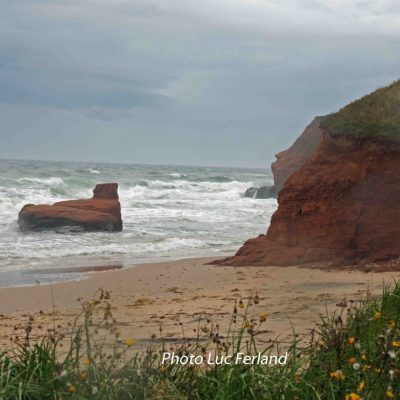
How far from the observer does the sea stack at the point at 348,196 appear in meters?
13.2

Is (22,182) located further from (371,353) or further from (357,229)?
(371,353)

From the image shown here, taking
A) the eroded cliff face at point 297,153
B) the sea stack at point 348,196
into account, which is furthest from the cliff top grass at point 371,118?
the eroded cliff face at point 297,153

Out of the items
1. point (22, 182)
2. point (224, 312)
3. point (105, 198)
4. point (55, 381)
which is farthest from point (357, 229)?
point (22, 182)

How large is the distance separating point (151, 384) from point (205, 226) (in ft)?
69.1

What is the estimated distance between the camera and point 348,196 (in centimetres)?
1345

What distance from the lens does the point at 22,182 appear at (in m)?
43.2

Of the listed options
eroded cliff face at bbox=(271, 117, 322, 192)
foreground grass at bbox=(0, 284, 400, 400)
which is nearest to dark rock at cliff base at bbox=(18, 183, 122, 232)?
eroded cliff face at bbox=(271, 117, 322, 192)

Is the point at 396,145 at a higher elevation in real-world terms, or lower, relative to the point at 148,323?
higher

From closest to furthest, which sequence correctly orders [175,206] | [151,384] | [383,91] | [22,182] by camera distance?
[151,384]
[383,91]
[175,206]
[22,182]

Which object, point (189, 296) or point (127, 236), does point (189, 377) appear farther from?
point (127, 236)

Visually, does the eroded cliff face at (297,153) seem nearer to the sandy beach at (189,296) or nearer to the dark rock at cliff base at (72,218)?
the dark rock at cliff base at (72,218)

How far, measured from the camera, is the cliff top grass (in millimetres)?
13352

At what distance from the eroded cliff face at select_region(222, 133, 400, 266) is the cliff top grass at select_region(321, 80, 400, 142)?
16 cm

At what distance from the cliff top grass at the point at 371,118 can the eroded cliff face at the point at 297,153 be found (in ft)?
48.7
